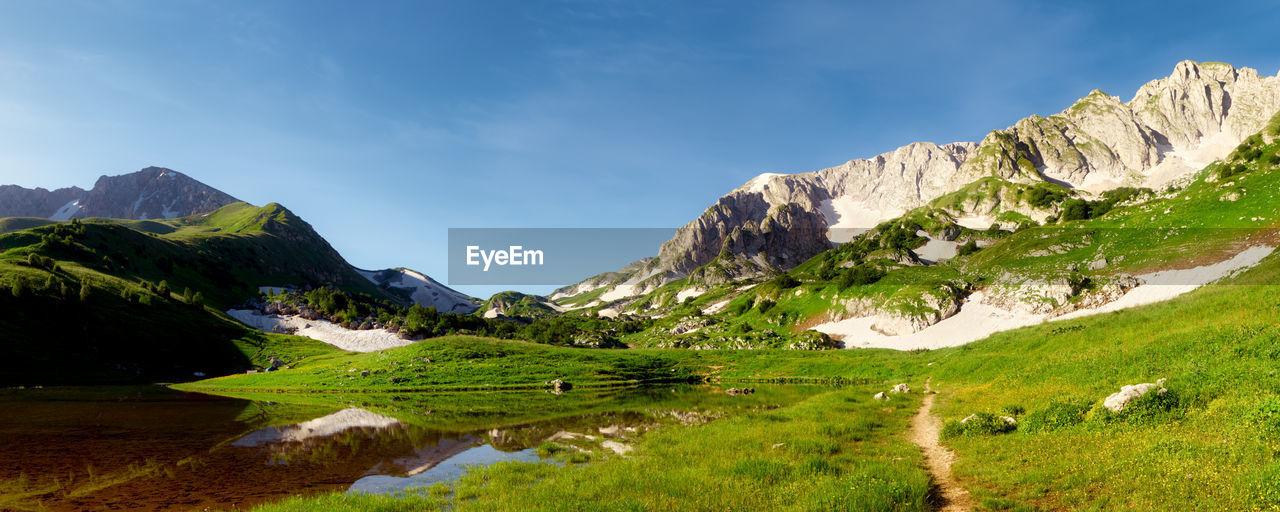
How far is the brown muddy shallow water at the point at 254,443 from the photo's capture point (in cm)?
1752

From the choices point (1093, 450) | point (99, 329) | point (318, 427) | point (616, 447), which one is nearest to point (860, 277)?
point (616, 447)

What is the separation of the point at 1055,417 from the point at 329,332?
173m

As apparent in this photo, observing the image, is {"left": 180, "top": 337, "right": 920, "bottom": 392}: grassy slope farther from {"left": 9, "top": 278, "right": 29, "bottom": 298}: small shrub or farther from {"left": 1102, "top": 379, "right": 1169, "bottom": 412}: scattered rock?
{"left": 1102, "top": 379, "right": 1169, "bottom": 412}: scattered rock

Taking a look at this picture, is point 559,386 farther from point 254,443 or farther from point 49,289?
point 49,289

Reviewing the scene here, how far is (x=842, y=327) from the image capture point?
137750 millimetres

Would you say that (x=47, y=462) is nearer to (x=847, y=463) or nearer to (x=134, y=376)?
(x=847, y=463)

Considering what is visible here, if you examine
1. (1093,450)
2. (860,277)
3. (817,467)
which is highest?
(860,277)

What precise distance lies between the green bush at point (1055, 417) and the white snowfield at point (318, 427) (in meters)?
35.5

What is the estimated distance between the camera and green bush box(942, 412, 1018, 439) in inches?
818

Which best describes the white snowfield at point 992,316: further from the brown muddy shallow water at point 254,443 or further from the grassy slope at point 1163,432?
the brown muddy shallow water at point 254,443

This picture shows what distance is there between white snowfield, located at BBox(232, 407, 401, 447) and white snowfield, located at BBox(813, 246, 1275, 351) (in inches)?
3788

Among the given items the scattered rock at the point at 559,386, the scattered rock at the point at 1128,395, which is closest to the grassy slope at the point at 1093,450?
the scattered rock at the point at 1128,395

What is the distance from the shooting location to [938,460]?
1848 centimetres

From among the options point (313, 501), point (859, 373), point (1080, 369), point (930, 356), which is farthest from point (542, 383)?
point (930, 356)
